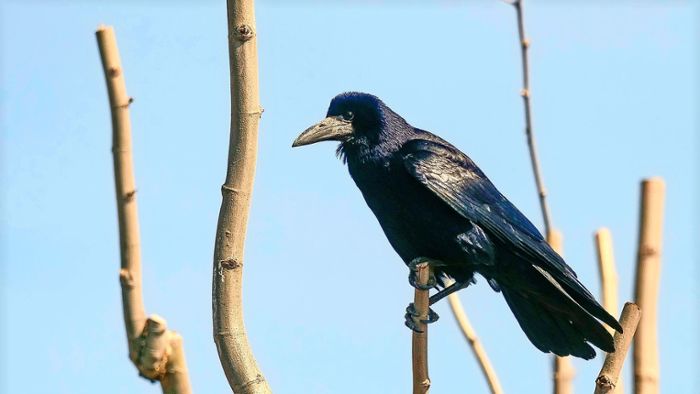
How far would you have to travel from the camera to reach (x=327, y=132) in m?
6.30

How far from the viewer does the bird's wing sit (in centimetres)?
592

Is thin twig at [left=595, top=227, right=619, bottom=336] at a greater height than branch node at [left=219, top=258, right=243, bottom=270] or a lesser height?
greater

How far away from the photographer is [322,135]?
244 inches

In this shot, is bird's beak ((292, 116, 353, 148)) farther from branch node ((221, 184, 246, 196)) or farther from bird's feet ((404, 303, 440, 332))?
branch node ((221, 184, 246, 196))

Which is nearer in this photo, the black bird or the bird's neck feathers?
the black bird

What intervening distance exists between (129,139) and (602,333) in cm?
294

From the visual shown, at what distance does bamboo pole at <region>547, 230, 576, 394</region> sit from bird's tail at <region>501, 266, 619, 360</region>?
225 mm

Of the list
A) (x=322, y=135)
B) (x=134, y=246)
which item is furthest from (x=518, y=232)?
(x=134, y=246)

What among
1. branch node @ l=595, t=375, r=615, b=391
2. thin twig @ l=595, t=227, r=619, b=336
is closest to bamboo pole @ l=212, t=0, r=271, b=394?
branch node @ l=595, t=375, r=615, b=391

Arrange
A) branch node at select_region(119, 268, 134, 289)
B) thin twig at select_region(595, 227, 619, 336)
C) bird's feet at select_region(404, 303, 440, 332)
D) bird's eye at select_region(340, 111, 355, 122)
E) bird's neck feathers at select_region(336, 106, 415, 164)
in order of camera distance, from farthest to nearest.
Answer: bird's eye at select_region(340, 111, 355, 122) < bird's neck feathers at select_region(336, 106, 415, 164) < thin twig at select_region(595, 227, 619, 336) < branch node at select_region(119, 268, 134, 289) < bird's feet at select_region(404, 303, 440, 332)

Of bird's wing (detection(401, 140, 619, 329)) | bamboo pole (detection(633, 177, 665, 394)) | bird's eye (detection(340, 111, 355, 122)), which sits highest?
bird's eye (detection(340, 111, 355, 122))

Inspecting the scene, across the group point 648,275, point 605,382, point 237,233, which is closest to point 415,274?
point 648,275

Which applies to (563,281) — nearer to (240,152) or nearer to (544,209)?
(544,209)

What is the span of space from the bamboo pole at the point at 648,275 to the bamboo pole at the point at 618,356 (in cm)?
57
